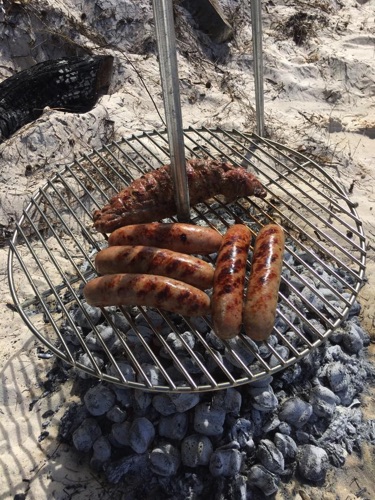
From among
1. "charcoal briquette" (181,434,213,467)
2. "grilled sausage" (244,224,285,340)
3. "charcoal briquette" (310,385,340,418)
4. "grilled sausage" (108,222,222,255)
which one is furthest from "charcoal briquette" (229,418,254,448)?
"grilled sausage" (108,222,222,255)

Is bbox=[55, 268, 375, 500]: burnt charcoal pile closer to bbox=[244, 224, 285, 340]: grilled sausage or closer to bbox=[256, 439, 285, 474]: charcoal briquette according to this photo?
bbox=[256, 439, 285, 474]: charcoal briquette

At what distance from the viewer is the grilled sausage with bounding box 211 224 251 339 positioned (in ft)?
7.74

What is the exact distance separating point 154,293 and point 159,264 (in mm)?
197

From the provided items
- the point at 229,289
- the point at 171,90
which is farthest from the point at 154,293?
the point at 171,90

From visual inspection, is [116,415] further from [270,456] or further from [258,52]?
[258,52]

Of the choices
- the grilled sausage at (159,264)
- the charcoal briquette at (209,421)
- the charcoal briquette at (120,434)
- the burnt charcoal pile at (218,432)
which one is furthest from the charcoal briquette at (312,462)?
the grilled sausage at (159,264)

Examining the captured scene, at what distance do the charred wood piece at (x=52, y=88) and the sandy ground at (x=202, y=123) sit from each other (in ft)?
1.01

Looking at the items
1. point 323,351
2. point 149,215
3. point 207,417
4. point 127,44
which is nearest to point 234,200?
point 149,215

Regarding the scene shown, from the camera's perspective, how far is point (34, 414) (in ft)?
9.89

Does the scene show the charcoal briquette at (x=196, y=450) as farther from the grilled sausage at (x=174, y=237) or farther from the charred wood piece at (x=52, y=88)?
the charred wood piece at (x=52, y=88)

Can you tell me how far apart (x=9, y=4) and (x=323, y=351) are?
600cm

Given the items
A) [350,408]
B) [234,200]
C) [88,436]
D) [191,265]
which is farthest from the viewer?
[234,200]

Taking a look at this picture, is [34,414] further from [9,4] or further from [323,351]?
[9,4]

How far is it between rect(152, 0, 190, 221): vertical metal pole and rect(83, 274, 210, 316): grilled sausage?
658 mm
